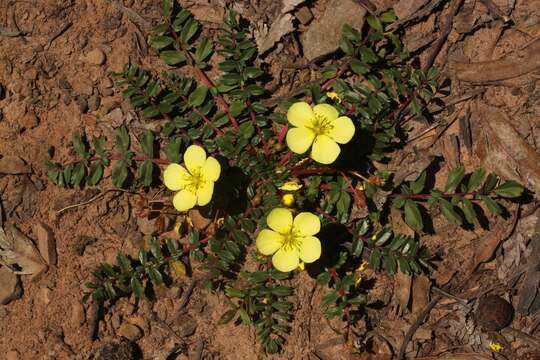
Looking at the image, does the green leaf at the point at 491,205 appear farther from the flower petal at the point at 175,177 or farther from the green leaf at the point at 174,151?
the green leaf at the point at 174,151

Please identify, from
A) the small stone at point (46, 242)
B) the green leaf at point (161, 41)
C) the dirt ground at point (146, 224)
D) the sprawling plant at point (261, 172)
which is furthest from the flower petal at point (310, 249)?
the small stone at point (46, 242)

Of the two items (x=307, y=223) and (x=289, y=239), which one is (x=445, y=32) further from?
(x=289, y=239)

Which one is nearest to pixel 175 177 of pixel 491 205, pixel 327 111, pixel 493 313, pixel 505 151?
pixel 327 111

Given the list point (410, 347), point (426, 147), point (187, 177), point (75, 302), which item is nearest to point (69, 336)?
point (75, 302)

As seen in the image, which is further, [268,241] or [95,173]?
[95,173]

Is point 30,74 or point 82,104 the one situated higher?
point 30,74

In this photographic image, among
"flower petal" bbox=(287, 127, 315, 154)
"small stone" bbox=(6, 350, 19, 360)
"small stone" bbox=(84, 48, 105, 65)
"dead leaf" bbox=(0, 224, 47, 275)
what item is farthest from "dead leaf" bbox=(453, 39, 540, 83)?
"small stone" bbox=(6, 350, 19, 360)

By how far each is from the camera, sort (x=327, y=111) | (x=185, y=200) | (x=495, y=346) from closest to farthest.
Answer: (x=327, y=111) → (x=185, y=200) → (x=495, y=346)

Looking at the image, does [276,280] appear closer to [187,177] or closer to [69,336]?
[187,177]
